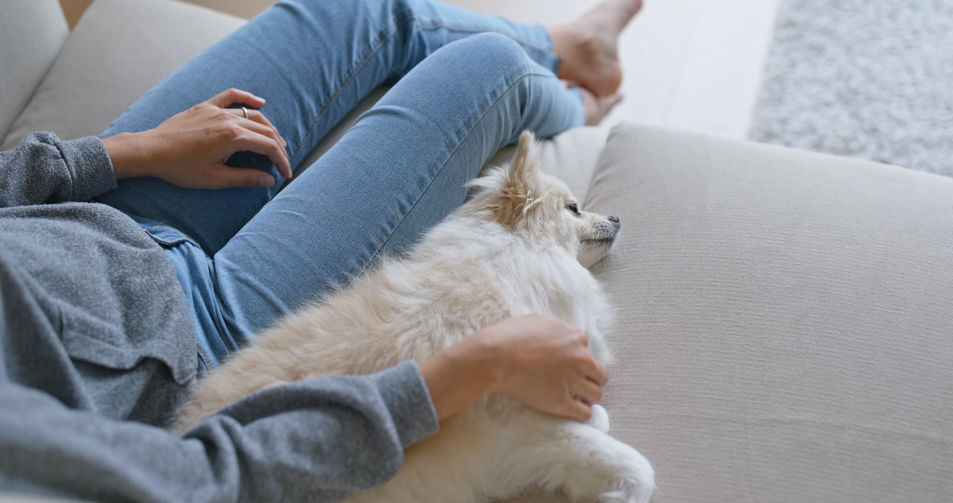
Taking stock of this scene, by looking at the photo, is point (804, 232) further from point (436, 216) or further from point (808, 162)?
point (436, 216)

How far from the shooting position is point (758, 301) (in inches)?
44.8

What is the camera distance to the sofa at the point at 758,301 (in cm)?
96

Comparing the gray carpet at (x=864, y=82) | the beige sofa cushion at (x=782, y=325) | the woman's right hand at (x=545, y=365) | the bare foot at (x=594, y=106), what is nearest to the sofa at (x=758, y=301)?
the beige sofa cushion at (x=782, y=325)

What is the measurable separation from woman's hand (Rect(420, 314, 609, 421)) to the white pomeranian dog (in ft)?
0.15

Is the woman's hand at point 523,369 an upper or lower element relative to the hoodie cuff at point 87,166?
lower

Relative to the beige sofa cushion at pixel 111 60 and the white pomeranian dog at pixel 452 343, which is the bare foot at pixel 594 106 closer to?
the white pomeranian dog at pixel 452 343

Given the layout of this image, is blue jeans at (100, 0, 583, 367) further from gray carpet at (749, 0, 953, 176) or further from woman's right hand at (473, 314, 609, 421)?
gray carpet at (749, 0, 953, 176)

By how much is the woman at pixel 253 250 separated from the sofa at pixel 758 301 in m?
0.19

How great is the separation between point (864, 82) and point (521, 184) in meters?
1.68

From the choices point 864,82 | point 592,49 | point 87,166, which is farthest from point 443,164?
point 864,82

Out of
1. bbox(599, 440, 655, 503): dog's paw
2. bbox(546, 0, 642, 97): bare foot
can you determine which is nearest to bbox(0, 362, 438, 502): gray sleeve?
bbox(599, 440, 655, 503): dog's paw

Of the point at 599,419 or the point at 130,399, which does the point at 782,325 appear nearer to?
the point at 599,419

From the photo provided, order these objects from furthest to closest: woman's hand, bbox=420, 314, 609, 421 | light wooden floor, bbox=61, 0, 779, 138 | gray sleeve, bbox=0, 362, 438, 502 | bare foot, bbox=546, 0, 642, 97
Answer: light wooden floor, bbox=61, 0, 779, 138 → bare foot, bbox=546, 0, 642, 97 → woman's hand, bbox=420, 314, 609, 421 → gray sleeve, bbox=0, 362, 438, 502

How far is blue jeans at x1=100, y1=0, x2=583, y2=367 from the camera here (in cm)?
110
